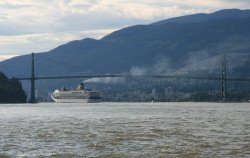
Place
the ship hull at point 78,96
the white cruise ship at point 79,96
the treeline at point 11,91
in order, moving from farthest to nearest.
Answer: the white cruise ship at point 79,96 → the ship hull at point 78,96 → the treeline at point 11,91

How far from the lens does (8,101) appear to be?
142 meters

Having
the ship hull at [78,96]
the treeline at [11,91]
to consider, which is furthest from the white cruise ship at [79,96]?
the treeline at [11,91]

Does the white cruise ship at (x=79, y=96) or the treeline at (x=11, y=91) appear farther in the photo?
the white cruise ship at (x=79, y=96)

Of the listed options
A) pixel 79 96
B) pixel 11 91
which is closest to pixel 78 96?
pixel 79 96

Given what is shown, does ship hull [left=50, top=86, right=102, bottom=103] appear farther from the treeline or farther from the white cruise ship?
the treeline

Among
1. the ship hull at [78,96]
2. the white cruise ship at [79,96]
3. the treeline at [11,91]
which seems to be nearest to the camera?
the treeline at [11,91]

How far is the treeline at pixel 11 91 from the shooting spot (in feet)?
453

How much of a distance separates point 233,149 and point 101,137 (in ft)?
26.5

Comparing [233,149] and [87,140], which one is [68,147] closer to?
[87,140]

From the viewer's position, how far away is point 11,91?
140 m

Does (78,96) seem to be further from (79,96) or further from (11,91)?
(11,91)

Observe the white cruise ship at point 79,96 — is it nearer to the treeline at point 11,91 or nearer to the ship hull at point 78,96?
the ship hull at point 78,96

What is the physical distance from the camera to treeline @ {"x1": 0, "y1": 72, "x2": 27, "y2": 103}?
138m

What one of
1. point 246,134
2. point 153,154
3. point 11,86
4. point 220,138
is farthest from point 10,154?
point 11,86
